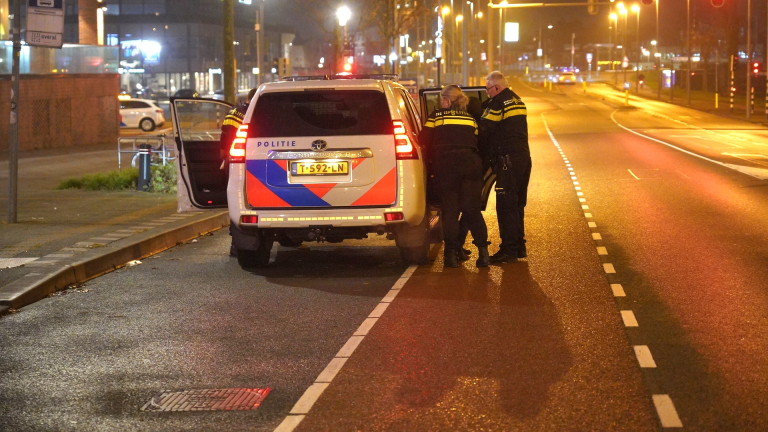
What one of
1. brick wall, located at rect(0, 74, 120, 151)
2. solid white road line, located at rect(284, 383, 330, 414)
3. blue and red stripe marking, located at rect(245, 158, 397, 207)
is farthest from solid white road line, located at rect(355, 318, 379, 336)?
brick wall, located at rect(0, 74, 120, 151)

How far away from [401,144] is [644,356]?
3.89m

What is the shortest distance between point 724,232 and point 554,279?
406cm

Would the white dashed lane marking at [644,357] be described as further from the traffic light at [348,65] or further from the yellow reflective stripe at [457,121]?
the traffic light at [348,65]

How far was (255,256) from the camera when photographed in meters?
10.6

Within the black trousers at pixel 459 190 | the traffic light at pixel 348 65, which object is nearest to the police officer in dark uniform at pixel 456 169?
the black trousers at pixel 459 190

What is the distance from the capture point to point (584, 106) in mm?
64625

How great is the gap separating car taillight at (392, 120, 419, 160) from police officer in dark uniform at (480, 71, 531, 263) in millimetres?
1307

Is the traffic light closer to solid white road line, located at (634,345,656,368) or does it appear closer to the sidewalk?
the sidewalk

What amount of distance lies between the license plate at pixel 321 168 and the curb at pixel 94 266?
8.10 ft

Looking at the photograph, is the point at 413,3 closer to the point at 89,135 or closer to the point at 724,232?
the point at 89,135

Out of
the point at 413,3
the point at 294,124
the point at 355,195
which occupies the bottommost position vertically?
the point at 355,195

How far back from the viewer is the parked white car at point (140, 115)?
4481cm

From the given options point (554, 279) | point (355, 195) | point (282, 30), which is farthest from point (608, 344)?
point (282, 30)

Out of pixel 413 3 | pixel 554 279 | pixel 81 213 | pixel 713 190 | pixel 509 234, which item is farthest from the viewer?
pixel 413 3
